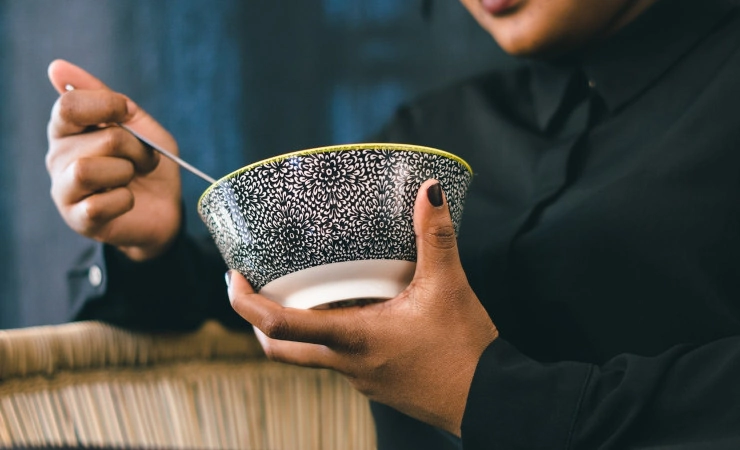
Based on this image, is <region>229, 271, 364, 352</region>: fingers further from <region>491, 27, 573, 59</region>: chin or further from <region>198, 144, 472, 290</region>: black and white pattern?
<region>491, 27, 573, 59</region>: chin

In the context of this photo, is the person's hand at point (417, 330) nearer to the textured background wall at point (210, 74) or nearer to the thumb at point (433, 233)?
the thumb at point (433, 233)

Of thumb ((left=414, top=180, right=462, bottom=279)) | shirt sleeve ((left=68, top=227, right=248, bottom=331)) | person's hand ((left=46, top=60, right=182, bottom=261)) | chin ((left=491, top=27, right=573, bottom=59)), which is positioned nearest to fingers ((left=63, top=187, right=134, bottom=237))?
person's hand ((left=46, top=60, right=182, bottom=261))

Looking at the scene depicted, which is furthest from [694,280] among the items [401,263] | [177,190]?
[177,190]

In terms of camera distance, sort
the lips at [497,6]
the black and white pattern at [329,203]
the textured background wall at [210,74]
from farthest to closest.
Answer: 1. the textured background wall at [210,74]
2. the lips at [497,6]
3. the black and white pattern at [329,203]

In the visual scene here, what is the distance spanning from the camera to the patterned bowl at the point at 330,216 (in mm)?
426

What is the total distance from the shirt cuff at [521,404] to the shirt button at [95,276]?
1.38 ft

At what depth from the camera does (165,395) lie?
69cm

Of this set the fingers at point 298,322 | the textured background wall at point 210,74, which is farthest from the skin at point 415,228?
the textured background wall at point 210,74

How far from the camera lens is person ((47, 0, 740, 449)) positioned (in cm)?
45

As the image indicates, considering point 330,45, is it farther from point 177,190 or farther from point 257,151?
point 177,190

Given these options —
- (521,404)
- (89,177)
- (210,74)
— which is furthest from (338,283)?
(210,74)

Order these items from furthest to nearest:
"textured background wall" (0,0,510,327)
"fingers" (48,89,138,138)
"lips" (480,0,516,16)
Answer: "textured background wall" (0,0,510,327), "lips" (480,0,516,16), "fingers" (48,89,138,138)

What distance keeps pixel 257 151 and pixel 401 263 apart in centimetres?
65

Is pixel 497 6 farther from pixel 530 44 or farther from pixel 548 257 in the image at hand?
pixel 548 257
